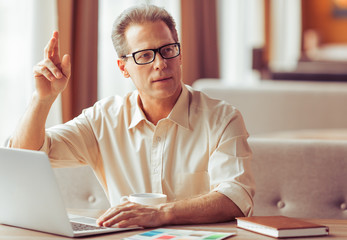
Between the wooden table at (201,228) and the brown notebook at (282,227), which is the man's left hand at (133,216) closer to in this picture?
the wooden table at (201,228)

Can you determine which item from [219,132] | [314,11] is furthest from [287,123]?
[314,11]

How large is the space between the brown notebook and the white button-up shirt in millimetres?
305

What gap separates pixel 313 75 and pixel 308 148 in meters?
2.71

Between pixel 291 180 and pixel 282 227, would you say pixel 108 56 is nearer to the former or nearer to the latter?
pixel 291 180

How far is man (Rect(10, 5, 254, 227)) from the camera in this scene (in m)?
1.86

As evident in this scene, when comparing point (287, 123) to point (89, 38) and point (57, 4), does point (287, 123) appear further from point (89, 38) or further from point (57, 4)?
point (57, 4)

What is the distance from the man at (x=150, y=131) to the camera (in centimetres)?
186

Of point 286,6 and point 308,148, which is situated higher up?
point 286,6

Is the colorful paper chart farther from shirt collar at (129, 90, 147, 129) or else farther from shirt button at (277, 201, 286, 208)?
shirt button at (277, 201, 286, 208)

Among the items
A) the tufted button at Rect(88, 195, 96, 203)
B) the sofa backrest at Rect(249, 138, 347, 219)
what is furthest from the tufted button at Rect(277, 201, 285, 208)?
the tufted button at Rect(88, 195, 96, 203)

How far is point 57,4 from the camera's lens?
9.91 ft

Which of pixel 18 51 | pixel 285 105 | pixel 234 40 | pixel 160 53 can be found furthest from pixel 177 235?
pixel 234 40

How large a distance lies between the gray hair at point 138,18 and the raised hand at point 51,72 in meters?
0.21

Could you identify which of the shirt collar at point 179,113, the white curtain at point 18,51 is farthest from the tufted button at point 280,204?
the white curtain at point 18,51
